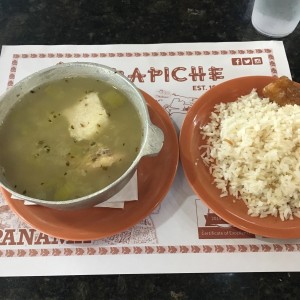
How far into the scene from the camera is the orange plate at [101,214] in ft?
5.00

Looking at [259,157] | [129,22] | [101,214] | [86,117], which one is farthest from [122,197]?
[129,22]

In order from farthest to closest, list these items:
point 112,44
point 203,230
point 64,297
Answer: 1. point 112,44
2. point 203,230
3. point 64,297

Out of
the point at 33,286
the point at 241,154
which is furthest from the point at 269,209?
the point at 33,286

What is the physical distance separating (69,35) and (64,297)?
144 cm

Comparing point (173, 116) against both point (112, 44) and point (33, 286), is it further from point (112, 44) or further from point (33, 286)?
point (33, 286)

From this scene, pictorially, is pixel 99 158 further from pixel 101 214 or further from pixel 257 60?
pixel 257 60

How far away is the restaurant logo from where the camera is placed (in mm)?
2115

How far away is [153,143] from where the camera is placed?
1.42 metres

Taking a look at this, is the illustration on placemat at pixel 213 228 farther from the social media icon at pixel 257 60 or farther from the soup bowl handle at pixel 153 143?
the social media icon at pixel 257 60

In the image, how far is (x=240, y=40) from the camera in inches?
87.4

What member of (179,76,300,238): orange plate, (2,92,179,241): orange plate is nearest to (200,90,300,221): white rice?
(179,76,300,238): orange plate

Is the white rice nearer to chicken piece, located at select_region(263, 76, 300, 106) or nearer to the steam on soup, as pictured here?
chicken piece, located at select_region(263, 76, 300, 106)

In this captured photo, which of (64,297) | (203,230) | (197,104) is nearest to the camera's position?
(64,297)

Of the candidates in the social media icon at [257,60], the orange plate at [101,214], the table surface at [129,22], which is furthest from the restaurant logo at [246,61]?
the orange plate at [101,214]
